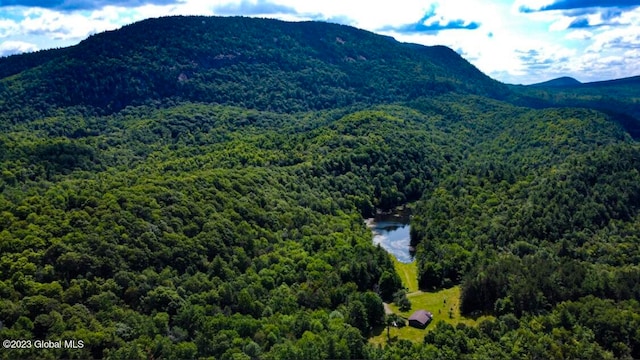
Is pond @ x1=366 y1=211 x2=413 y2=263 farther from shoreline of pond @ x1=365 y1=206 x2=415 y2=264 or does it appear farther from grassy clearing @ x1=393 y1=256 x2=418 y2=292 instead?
grassy clearing @ x1=393 y1=256 x2=418 y2=292

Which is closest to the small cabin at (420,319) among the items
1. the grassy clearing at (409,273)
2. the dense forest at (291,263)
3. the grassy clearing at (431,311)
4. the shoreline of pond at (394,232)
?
the grassy clearing at (431,311)

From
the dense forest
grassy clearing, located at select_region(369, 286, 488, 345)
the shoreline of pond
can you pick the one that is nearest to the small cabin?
grassy clearing, located at select_region(369, 286, 488, 345)

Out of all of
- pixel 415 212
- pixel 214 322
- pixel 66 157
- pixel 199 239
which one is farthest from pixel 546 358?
pixel 66 157

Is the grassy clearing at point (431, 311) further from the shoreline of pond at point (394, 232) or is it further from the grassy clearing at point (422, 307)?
the shoreline of pond at point (394, 232)

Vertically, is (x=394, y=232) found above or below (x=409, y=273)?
above

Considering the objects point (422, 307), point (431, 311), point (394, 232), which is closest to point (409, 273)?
point (422, 307)

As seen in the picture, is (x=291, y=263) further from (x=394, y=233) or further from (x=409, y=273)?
(x=394, y=233)
